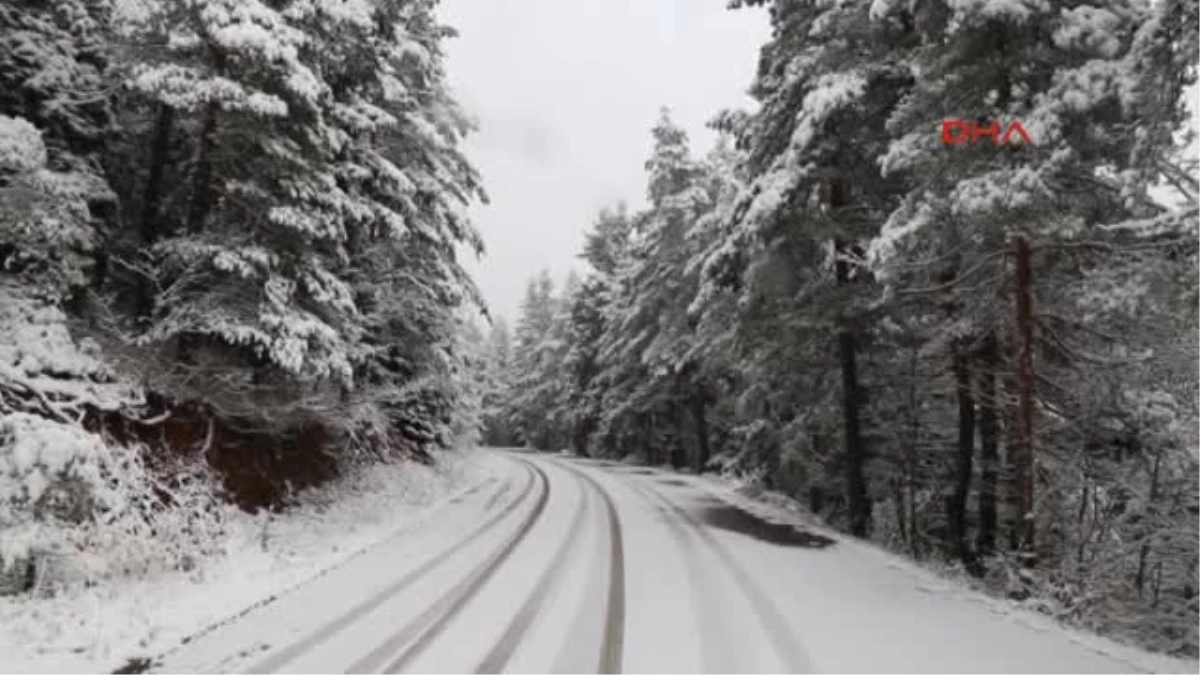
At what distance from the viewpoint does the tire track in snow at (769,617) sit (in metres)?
5.65

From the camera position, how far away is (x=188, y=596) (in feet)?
23.4

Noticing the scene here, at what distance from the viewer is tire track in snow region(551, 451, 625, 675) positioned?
223 inches

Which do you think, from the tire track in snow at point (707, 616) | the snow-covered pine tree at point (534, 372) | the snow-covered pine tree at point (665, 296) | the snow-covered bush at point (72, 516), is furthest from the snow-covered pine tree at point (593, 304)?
the snow-covered bush at point (72, 516)

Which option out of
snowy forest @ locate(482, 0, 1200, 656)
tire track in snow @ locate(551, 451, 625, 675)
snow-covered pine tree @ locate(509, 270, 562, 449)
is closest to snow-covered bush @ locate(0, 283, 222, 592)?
tire track in snow @ locate(551, 451, 625, 675)

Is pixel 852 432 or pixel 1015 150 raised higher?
pixel 1015 150

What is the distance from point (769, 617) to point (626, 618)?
4.88 ft

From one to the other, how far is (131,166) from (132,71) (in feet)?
11.1

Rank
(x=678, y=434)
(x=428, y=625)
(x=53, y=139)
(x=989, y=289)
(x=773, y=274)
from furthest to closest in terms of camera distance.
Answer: (x=678, y=434)
(x=773, y=274)
(x=53, y=139)
(x=989, y=289)
(x=428, y=625)

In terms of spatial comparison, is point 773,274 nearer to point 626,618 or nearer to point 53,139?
point 626,618

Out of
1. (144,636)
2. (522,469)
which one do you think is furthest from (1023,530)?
(522,469)

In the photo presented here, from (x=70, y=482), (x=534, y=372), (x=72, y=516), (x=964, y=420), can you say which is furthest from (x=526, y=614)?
(x=534, y=372)

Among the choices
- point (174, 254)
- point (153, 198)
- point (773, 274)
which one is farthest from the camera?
point (773, 274)

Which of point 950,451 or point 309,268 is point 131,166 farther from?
point 950,451

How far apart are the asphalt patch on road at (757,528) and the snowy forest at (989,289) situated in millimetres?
1771
